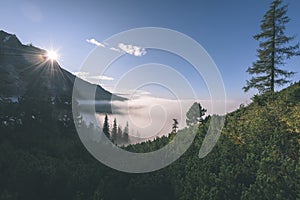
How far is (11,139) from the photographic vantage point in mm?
21297

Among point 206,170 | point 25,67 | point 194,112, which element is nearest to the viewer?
point 206,170

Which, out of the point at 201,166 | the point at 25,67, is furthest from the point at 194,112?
the point at 25,67

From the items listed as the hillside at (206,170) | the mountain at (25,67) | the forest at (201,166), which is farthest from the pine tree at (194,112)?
the mountain at (25,67)

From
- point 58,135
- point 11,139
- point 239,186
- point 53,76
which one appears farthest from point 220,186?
point 53,76

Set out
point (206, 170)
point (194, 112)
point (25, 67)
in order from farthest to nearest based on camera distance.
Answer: point (25, 67)
point (194, 112)
point (206, 170)

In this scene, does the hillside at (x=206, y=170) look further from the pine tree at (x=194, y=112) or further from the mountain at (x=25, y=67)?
the mountain at (x=25, y=67)

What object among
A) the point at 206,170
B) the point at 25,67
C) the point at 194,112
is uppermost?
the point at 25,67

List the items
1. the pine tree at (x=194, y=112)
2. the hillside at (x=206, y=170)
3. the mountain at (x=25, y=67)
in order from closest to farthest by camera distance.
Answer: the hillside at (x=206, y=170) → the pine tree at (x=194, y=112) → the mountain at (x=25, y=67)

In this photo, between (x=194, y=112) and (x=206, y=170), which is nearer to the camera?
(x=206, y=170)

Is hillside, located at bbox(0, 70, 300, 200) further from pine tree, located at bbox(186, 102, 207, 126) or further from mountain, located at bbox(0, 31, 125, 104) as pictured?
mountain, located at bbox(0, 31, 125, 104)

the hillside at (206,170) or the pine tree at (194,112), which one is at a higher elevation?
the pine tree at (194,112)

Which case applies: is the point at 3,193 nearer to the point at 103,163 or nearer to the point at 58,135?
the point at 103,163

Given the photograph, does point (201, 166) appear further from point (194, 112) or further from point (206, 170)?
point (194, 112)

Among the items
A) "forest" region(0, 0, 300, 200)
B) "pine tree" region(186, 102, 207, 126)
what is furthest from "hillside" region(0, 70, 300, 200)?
"pine tree" region(186, 102, 207, 126)
